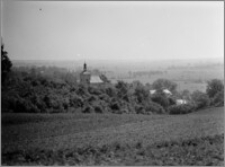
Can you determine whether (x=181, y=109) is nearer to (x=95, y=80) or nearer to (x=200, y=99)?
(x=200, y=99)

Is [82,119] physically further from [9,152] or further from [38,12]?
[38,12]

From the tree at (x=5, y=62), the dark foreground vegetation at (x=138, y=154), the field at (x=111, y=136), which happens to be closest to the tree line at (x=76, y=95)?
the tree at (x=5, y=62)

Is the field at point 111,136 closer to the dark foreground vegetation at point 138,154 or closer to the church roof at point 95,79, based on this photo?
the dark foreground vegetation at point 138,154

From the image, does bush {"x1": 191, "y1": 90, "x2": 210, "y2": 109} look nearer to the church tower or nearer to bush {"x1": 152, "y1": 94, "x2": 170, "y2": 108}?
bush {"x1": 152, "y1": 94, "x2": 170, "y2": 108}

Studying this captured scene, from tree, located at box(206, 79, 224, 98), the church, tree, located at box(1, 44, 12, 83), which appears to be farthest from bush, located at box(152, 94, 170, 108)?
tree, located at box(1, 44, 12, 83)

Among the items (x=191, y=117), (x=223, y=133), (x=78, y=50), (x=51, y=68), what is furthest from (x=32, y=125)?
(x=223, y=133)
